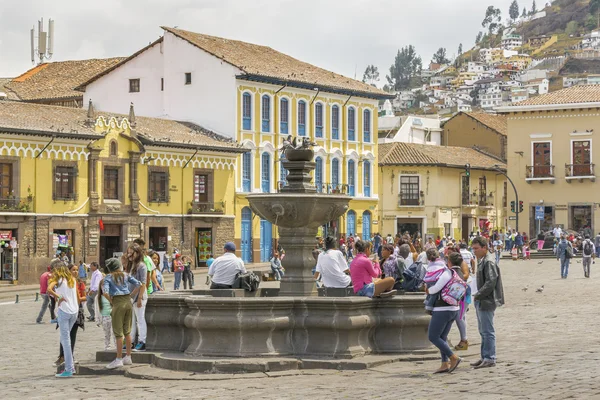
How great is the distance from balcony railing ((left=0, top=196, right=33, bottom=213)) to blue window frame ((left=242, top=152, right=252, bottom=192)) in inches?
529

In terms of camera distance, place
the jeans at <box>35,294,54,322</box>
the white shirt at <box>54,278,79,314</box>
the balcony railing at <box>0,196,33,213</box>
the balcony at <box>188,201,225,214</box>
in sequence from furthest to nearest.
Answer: the balcony at <box>188,201,225,214</box> → the balcony railing at <box>0,196,33,213</box> → the jeans at <box>35,294,54,322</box> → the white shirt at <box>54,278,79,314</box>

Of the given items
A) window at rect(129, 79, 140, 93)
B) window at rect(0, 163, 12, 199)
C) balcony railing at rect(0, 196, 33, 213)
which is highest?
window at rect(129, 79, 140, 93)

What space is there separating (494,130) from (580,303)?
170 ft

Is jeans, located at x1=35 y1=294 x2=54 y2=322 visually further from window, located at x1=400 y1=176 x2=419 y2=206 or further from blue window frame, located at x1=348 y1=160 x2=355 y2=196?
window, located at x1=400 y1=176 x2=419 y2=206

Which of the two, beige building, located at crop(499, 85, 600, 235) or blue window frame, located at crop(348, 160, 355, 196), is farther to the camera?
beige building, located at crop(499, 85, 600, 235)

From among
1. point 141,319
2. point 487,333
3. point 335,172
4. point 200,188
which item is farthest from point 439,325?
point 335,172

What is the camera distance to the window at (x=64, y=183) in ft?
153

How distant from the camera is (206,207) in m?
53.5

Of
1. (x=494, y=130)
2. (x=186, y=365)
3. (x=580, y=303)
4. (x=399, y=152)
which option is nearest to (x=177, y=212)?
(x=399, y=152)

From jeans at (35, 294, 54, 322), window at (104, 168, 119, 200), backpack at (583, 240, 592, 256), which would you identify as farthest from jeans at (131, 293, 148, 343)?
window at (104, 168, 119, 200)

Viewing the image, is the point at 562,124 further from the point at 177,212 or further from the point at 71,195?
the point at 71,195

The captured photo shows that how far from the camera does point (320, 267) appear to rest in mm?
17516

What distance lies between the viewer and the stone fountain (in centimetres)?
1541

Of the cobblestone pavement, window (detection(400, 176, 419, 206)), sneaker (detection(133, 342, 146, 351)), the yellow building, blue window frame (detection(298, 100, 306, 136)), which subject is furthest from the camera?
window (detection(400, 176, 419, 206))
